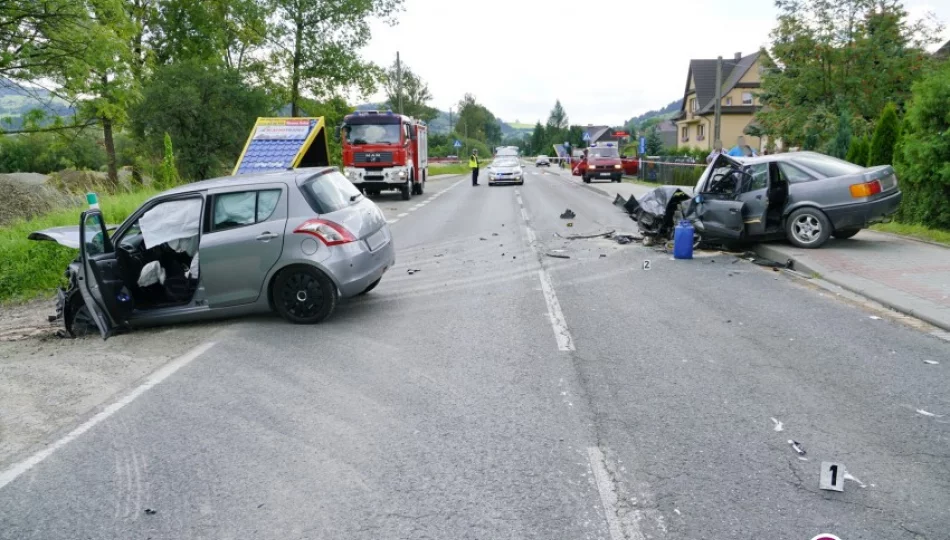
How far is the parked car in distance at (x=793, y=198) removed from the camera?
11477 mm

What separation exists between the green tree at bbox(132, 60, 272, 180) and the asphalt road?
21699 millimetres

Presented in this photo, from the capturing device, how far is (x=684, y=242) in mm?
12312

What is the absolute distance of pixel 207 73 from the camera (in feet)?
98.4

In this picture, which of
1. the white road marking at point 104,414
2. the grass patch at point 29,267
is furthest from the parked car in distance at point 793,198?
the grass patch at point 29,267

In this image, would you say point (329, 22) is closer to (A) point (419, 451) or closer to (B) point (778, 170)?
(B) point (778, 170)

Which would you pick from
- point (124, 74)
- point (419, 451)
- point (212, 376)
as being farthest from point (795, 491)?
point (124, 74)

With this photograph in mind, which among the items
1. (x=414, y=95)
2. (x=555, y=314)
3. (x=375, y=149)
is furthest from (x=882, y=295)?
(x=414, y=95)

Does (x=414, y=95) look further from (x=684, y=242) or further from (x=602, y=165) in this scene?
(x=684, y=242)

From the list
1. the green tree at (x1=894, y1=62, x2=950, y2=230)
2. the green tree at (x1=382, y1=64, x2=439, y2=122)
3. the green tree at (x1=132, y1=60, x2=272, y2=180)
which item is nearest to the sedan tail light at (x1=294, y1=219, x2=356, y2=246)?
the green tree at (x1=894, y1=62, x2=950, y2=230)

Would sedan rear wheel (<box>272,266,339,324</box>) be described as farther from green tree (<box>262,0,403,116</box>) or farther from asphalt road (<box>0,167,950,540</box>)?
green tree (<box>262,0,403,116</box>)

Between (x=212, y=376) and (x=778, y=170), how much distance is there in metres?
9.52

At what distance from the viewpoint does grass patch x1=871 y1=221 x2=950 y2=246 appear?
1234 centimetres

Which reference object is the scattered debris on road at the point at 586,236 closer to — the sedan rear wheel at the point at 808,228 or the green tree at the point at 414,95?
the sedan rear wheel at the point at 808,228

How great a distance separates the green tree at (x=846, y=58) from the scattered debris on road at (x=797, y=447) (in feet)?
76.3
